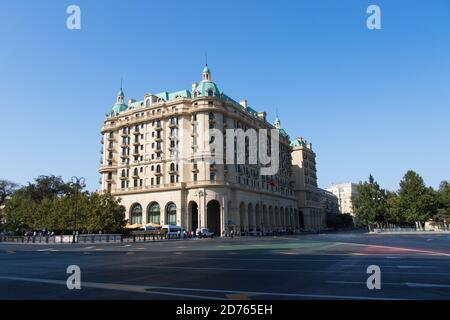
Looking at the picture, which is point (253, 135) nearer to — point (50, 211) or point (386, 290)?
point (50, 211)

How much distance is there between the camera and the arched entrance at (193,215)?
83.3 m

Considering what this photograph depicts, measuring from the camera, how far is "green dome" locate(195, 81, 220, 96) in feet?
286

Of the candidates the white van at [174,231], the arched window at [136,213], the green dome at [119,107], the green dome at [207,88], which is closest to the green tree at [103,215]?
the white van at [174,231]

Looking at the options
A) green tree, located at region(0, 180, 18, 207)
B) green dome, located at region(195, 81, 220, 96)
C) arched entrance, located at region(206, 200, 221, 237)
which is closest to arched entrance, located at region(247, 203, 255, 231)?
arched entrance, located at region(206, 200, 221, 237)

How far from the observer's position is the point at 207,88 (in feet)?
289

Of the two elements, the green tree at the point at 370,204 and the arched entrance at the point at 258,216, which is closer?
the green tree at the point at 370,204

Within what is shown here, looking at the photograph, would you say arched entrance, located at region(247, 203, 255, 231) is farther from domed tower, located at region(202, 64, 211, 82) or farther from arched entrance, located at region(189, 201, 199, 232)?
domed tower, located at region(202, 64, 211, 82)

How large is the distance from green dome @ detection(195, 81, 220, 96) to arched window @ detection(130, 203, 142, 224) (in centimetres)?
3080

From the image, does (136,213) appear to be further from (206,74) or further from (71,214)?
(206,74)

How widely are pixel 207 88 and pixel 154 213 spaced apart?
32.0m

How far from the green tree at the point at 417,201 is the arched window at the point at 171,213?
5502cm

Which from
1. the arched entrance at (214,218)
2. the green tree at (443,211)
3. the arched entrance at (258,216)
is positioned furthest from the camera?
the arched entrance at (258,216)

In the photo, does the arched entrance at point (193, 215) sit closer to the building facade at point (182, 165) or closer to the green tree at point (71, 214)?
the building facade at point (182, 165)
